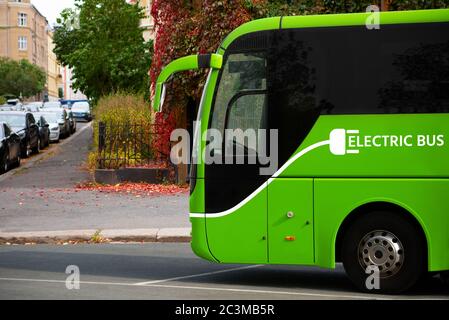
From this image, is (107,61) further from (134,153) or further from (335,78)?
(335,78)

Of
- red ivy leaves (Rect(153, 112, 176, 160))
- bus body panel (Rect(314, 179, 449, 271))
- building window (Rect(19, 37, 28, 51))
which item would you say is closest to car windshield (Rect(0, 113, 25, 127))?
red ivy leaves (Rect(153, 112, 176, 160))

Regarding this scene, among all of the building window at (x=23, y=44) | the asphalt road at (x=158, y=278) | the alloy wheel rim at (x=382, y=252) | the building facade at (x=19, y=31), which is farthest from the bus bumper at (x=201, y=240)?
the building window at (x=23, y=44)

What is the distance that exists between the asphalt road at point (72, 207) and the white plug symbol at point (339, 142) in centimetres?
696

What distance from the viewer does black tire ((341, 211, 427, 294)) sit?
10672 millimetres

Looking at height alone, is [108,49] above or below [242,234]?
above

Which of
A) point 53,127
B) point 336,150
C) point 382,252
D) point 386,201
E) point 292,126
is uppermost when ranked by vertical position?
point 292,126

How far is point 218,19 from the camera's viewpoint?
78.5 feet

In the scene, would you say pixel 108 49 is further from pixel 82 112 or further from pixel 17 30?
pixel 17 30

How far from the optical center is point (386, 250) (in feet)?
35.4

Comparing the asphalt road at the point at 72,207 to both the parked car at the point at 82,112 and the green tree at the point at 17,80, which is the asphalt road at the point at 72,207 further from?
the green tree at the point at 17,80

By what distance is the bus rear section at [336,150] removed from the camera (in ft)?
35.0

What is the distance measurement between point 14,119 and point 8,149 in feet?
21.8

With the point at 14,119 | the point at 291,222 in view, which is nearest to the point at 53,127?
the point at 14,119
